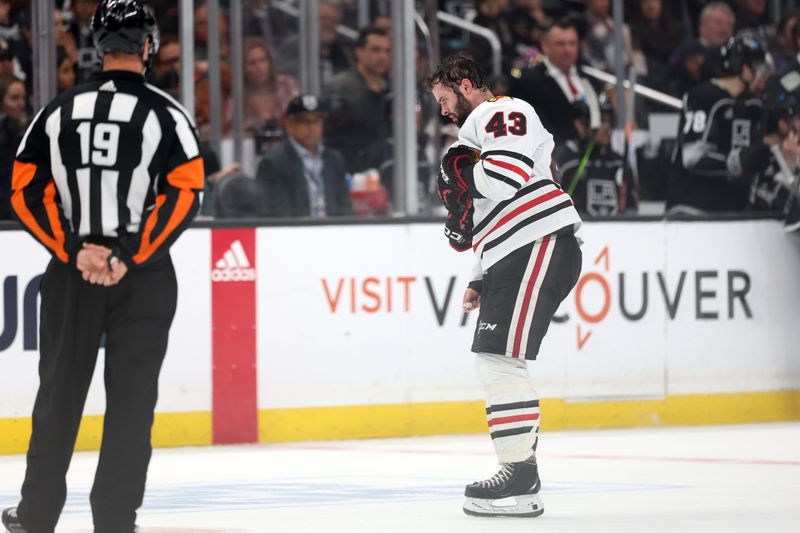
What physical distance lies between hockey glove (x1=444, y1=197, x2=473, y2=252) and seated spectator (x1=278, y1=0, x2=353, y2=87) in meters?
3.23

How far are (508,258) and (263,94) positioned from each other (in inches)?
133

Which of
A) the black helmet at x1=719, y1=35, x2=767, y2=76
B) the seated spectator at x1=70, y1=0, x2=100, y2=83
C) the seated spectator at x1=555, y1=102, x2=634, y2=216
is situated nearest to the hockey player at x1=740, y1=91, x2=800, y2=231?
the black helmet at x1=719, y1=35, x2=767, y2=76

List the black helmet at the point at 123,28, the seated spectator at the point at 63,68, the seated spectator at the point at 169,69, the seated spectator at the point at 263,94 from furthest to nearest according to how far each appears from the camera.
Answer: the seated spectator at the point at 263,94 → the seated spectator at the point at 169,69 → the seated spectator at the point at 63,68 → the black helmet at the point at 123,28

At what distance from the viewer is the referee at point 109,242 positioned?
375cm

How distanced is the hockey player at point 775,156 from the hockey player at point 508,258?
3.65 m

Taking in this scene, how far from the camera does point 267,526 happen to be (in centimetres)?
486

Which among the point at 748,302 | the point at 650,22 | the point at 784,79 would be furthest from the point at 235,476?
the point at 650,22

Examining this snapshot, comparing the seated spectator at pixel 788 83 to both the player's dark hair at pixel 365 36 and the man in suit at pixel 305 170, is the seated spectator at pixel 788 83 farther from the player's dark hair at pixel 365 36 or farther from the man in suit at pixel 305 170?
the man in suit at pixel 305 170

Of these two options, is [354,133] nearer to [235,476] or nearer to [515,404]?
[235,476]

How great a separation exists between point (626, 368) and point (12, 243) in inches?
116

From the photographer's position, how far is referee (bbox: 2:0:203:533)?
3746 millimetres

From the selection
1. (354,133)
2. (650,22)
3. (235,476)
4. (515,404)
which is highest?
(650,22)

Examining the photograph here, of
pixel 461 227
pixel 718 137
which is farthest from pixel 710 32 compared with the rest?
pixel 461 227

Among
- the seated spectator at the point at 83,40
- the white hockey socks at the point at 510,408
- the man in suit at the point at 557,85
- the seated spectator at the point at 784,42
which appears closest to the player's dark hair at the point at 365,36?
the man in suit at the point at 557,85
